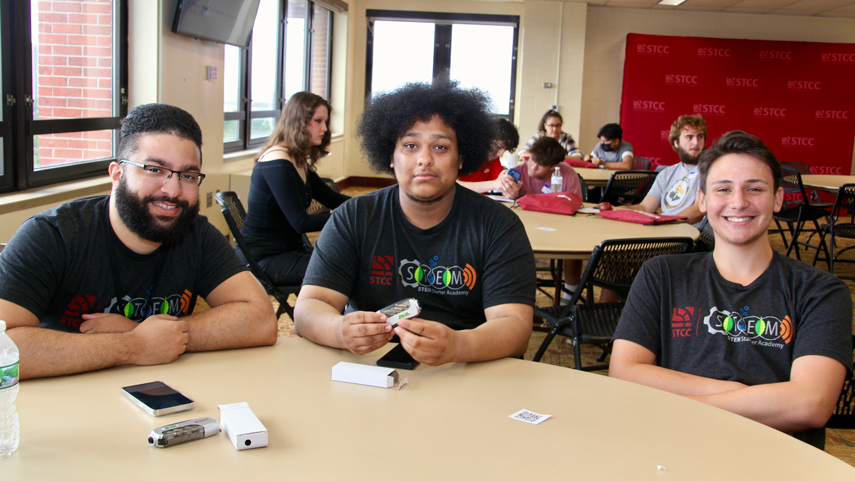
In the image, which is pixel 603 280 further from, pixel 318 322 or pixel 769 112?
pixel 769 112

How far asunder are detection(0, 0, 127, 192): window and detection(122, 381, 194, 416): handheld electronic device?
2762mm

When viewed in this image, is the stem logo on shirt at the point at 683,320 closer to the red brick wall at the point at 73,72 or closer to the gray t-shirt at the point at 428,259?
the gray t-shirt at the point at 428,259

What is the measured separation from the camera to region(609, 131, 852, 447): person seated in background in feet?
4.78

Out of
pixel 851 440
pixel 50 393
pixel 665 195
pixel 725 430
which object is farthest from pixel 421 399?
pixel 665 195

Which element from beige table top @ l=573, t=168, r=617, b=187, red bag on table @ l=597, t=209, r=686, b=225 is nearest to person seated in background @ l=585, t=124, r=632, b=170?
beige table top @ l=573, t=168, r=617, b=187

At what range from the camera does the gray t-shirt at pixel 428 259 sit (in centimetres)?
181

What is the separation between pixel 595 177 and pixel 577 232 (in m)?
2.87

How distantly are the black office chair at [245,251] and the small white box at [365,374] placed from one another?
1.45m

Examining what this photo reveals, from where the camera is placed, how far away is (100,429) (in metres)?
1.09

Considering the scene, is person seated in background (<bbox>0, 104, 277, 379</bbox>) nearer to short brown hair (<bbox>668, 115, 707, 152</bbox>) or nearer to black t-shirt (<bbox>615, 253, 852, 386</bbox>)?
black t-shirt (<bbox>615, 253, 852, 386</bbox>)

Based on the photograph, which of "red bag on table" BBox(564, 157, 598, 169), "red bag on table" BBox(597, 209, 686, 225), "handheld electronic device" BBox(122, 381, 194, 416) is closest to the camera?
"handheld electronic device" BBox(122, 381, 194, 416)

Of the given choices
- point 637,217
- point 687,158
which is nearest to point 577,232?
point 637,217

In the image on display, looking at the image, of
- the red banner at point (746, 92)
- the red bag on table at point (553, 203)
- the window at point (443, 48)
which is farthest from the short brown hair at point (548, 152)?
the window at point (443, 48)

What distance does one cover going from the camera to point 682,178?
4086 millimetres
